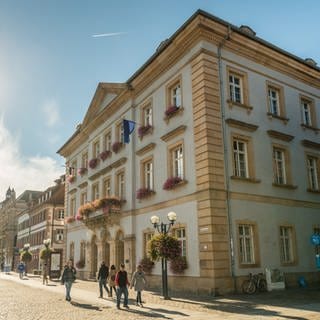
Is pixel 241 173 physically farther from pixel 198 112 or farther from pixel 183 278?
pixel 183 278

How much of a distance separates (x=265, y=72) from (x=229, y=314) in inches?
599

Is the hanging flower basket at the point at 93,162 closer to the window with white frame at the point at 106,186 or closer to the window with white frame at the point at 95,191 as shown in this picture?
the window with white frame at the point at 95,191

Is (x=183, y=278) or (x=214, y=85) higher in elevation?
(x=214, y=85)

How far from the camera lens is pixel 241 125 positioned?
21.1 meters

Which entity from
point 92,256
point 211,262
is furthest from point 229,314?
point 92,256

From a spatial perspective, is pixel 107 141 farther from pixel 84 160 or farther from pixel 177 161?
pixel 177 161

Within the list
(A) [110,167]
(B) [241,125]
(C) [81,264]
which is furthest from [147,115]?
(C) [81,264]

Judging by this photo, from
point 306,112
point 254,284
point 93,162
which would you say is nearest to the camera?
point 254,284

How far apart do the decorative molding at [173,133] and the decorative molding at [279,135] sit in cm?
487

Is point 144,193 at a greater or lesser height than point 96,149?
lesser

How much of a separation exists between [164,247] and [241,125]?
7.74 m

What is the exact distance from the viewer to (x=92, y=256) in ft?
105

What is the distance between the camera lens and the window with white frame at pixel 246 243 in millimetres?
19562

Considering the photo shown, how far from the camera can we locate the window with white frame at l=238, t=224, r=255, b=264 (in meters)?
19.6
